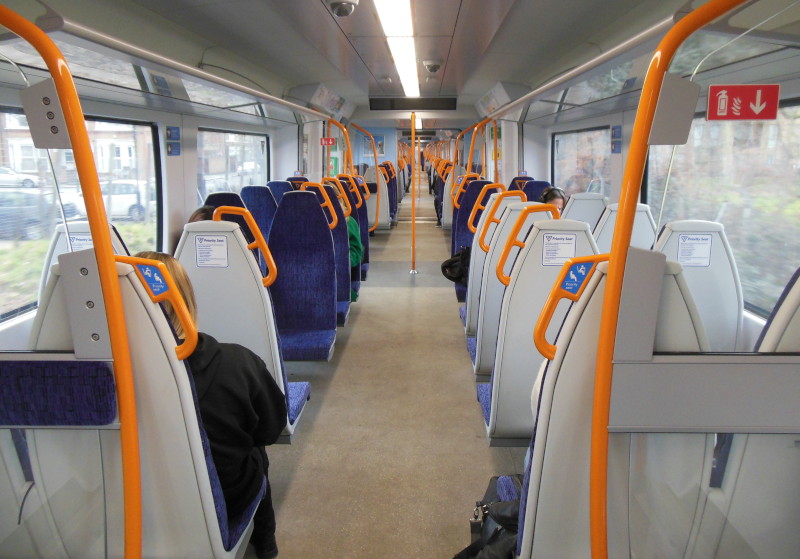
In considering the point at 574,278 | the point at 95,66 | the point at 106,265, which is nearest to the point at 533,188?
the point at 95,66

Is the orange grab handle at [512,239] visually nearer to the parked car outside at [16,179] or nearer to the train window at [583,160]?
the parked car outside at [16,179]

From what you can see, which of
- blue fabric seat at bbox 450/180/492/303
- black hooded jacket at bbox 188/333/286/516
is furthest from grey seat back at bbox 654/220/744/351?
blue fabric seat at bbox 450/180/492/303

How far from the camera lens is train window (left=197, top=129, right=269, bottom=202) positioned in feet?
21.4

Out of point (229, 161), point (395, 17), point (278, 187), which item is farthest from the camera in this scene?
point (278, 187)

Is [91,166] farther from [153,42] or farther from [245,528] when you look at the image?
[153,42]

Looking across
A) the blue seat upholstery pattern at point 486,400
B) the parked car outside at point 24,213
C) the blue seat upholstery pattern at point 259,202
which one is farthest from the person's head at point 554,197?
the parked car outside at point 24,213

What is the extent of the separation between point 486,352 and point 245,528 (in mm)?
2133

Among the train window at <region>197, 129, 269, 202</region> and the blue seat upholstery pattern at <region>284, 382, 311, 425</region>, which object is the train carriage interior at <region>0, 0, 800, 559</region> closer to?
the blue seat upholstery pattern at <region>284, 382, 311, 425</region>

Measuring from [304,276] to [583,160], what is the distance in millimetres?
4672

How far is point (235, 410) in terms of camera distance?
1.96m

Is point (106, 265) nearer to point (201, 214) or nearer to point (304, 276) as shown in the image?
point (201, 214)

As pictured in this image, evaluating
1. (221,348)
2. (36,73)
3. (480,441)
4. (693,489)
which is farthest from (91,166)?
(480,441)

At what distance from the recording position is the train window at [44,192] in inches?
107

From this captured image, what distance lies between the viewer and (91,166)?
4.70 feet
